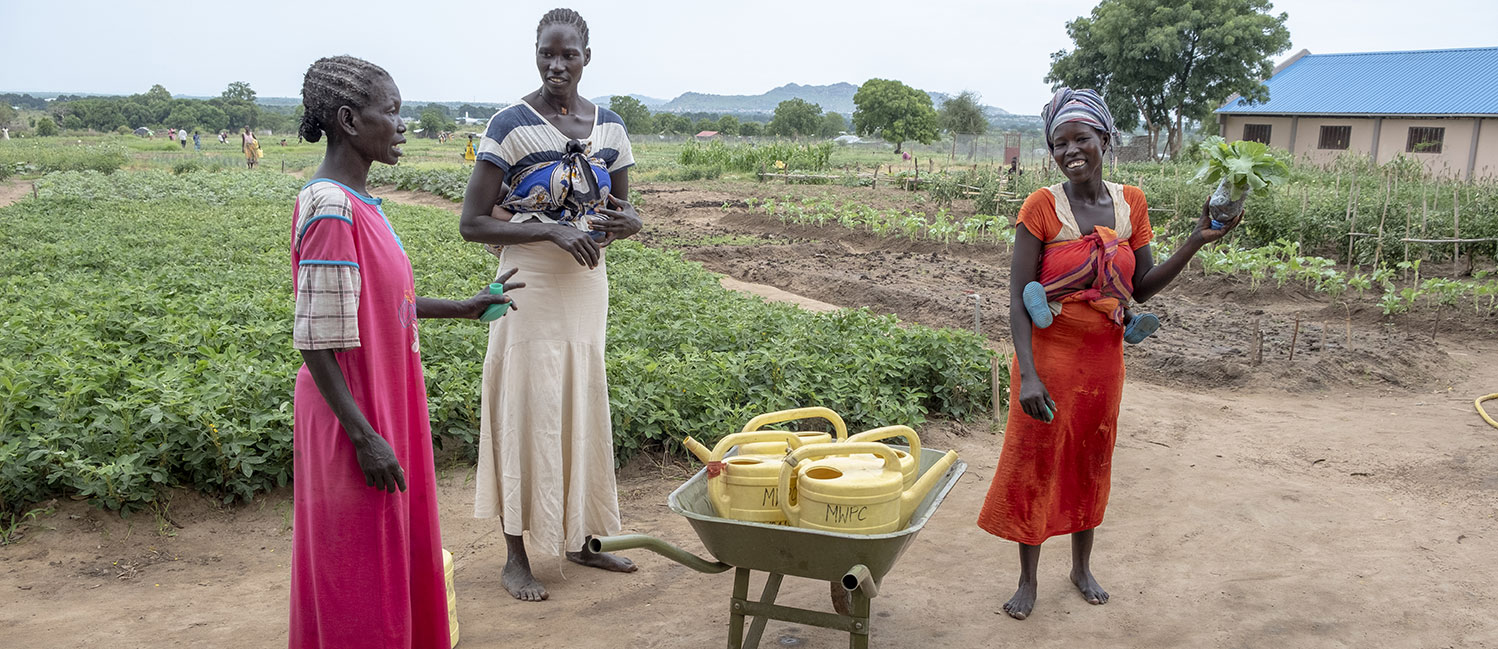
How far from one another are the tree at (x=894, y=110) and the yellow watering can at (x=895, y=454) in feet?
263

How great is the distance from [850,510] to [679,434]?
8.53 feet

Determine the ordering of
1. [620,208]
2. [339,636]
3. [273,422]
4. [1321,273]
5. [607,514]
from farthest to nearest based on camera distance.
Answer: [1321,273] < [273,422] < [607,514] < [620,208] < [339,636]

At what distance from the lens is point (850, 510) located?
106 inches

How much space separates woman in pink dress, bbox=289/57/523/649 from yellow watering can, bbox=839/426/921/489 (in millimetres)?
1257

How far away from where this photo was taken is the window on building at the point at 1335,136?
2883 centimetres

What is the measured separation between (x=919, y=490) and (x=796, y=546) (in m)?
0.46

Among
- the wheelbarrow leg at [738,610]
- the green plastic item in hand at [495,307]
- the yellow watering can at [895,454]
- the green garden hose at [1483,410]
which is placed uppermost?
the green plastic item in hand at [495,307]

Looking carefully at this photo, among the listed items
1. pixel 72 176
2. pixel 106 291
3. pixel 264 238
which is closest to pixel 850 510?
pixel 106 291

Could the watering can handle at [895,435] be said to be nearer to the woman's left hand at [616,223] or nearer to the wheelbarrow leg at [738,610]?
the wheelbarrow leg at [738,610]

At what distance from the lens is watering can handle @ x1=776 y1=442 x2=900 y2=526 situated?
272 centimetres

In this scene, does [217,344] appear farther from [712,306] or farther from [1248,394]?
[1248,394]

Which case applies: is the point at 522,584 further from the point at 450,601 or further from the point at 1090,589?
the point at 1090,589

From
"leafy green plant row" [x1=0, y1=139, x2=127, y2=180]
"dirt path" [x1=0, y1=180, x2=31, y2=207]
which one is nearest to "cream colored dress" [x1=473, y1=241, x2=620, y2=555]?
"dirt path" [x1=0, y1=180, x2=31, y2=207]

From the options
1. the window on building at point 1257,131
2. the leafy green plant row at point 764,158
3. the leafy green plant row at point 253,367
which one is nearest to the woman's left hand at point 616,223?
the leafy green plant row at point 253,367
